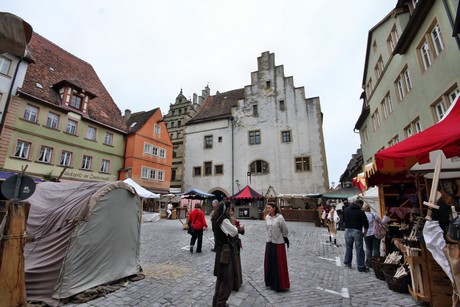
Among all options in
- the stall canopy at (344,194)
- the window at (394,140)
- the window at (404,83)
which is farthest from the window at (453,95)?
the stall canopy at (344,194)

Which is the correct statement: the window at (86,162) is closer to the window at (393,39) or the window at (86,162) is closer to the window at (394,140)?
the window at (394,140)

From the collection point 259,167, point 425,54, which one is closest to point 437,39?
point 425,54

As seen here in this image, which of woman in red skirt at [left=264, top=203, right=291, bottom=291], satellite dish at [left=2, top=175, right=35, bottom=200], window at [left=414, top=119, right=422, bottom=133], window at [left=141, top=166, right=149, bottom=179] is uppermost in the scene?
window at [left=414, top=119, right=422, bottom=133]

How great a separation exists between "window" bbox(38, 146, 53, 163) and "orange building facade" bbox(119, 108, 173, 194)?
20.9ft

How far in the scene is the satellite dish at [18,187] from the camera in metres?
3.97

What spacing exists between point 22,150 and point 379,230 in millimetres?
21492

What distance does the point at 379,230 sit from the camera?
20.6ft

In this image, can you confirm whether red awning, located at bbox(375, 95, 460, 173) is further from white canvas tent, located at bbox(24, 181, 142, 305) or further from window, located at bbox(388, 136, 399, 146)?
window, located at bbox(388, 136, 399, 146)

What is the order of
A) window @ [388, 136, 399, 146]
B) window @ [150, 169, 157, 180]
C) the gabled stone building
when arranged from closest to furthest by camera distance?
window @ [388, 136, 399, 146], window @ [150, 169, 157, 180], the gabled stone building

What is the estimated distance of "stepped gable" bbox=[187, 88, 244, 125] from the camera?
101 feet

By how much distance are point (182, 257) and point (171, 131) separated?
29.7 metres

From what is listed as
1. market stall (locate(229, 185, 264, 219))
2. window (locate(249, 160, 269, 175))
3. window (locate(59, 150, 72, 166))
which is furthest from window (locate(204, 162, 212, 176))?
window (locate(59, 150, 72, 166))

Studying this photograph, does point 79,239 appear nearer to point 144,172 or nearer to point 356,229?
point 356,229

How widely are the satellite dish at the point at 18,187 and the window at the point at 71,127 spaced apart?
1793cm
